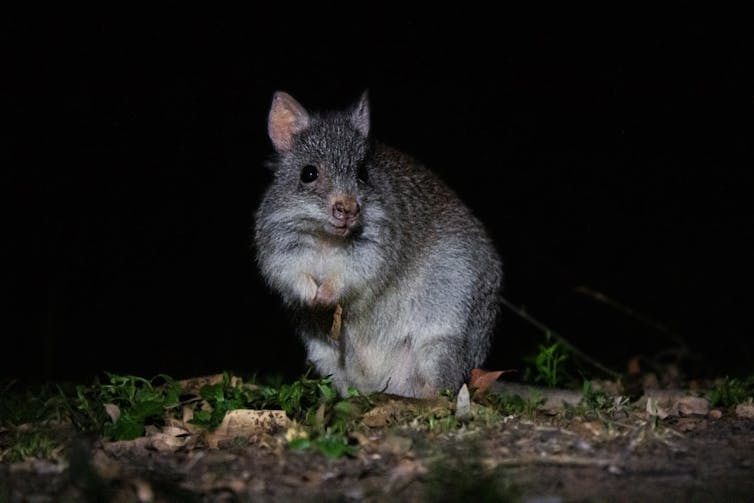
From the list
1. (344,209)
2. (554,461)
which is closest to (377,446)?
(554,461)

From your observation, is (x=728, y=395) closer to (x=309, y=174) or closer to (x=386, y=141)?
(x=309, y=174)

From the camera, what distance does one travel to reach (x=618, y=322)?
37.7ft

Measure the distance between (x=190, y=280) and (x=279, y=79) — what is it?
2.82 m

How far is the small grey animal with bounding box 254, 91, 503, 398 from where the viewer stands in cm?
667

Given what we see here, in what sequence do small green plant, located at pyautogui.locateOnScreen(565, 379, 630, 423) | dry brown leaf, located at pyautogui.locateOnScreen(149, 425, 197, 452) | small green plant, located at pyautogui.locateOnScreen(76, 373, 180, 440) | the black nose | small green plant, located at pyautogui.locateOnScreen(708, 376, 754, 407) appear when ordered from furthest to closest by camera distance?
the black nose
small green plant, located at pyautogui.locateOnScreen(708, 376, 754, 407)
small green plant, located at pyautogui.locateOnScreen(565, 379, 630, 423)
small green plant, located at pyautogui.locateOnScreen(76, 373, 180, 440)
dry brown leaf, located at pyautogui.locateOnScreen(149, 425, 197, 452)

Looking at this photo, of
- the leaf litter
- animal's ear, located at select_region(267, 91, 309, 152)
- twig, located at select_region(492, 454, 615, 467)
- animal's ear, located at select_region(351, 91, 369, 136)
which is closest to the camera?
the leaf litter

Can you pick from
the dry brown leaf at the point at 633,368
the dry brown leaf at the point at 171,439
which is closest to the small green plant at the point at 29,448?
the dry brown leaf at the point at 171,439

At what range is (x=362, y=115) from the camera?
23.4 feet

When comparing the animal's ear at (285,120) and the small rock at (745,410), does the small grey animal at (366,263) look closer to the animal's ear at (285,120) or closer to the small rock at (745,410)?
the animal's ear at (285,120)

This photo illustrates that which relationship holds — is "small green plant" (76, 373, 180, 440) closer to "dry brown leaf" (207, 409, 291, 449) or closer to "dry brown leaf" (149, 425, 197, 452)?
"dry brown leaf" (149, 425, 197, 452)

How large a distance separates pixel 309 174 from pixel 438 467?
9.54ft

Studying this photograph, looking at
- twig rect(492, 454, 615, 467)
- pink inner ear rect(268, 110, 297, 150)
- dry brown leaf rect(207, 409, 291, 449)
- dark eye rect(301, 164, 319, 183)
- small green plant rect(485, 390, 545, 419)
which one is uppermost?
pink inner ear rect(268, 110, 297, 150)

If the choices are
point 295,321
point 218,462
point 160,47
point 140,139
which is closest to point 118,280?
point 140,139

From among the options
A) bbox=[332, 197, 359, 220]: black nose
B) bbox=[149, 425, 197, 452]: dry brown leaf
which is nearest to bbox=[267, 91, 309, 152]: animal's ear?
bbox=[332, 197, 359, 220]: black nose
